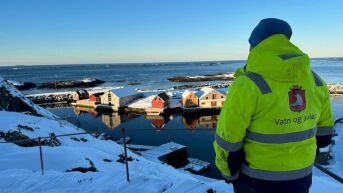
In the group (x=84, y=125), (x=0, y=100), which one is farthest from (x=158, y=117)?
(x=0, y=100)

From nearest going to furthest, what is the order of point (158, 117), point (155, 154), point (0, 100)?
point (0, 100)
point (155, 154)
point (158, 117)

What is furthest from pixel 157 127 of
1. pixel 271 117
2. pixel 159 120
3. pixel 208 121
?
pixel 271 117

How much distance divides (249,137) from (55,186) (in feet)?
13.8

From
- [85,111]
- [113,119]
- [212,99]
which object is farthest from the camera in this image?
[85,111]

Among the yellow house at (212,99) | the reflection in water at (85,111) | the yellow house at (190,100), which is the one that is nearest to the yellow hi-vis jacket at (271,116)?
the yellow house at (190,100)

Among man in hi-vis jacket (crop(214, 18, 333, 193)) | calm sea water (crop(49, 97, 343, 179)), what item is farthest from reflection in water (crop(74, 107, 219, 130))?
man in hi-vis jacket (crop(214, 18, 333, 193))

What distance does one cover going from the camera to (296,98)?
212 cm

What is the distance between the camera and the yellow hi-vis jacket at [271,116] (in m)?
2.05

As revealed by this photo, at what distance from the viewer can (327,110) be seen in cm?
253

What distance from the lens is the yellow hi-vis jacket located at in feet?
6.72

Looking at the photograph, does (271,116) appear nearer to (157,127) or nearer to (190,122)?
(157,127)

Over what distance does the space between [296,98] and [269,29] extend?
0.54 metres

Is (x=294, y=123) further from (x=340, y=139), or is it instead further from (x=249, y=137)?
(x=340, y=139)

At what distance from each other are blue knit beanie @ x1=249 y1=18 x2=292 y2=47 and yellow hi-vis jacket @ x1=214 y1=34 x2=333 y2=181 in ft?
0.14
